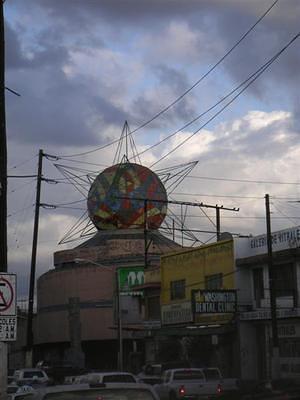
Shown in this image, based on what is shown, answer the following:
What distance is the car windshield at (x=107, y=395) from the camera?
7855 mm

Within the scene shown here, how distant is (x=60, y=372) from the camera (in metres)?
42.1

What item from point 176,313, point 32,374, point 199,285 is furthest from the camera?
point 199,285

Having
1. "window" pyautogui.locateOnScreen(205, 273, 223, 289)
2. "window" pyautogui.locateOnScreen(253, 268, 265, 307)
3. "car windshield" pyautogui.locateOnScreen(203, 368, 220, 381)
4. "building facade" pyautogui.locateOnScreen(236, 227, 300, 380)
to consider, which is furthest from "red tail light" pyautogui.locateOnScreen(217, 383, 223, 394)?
"window" pyautogui.locateOnScreen(205, 273, 223, 289)

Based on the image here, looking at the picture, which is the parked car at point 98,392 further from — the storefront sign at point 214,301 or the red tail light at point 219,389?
the storefront sign at point 214,301

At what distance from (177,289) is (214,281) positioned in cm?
424

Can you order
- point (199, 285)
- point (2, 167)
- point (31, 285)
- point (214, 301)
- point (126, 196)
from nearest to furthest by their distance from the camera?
point (2, 167) → point (214, 301) → point (199, 285) → point (31, 285) → point (126, 196)

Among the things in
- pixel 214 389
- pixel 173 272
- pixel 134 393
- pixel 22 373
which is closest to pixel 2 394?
pixel 134 393

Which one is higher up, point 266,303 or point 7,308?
point 266,303

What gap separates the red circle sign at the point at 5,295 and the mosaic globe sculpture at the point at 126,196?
1921 inches

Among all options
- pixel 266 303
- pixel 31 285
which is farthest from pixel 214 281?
pixel 31 285

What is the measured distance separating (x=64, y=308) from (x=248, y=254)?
28759mm

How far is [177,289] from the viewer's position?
A: 150 ft

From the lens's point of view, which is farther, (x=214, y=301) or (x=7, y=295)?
(x=214, y=301)

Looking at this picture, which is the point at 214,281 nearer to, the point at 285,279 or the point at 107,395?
the point at 285,279
